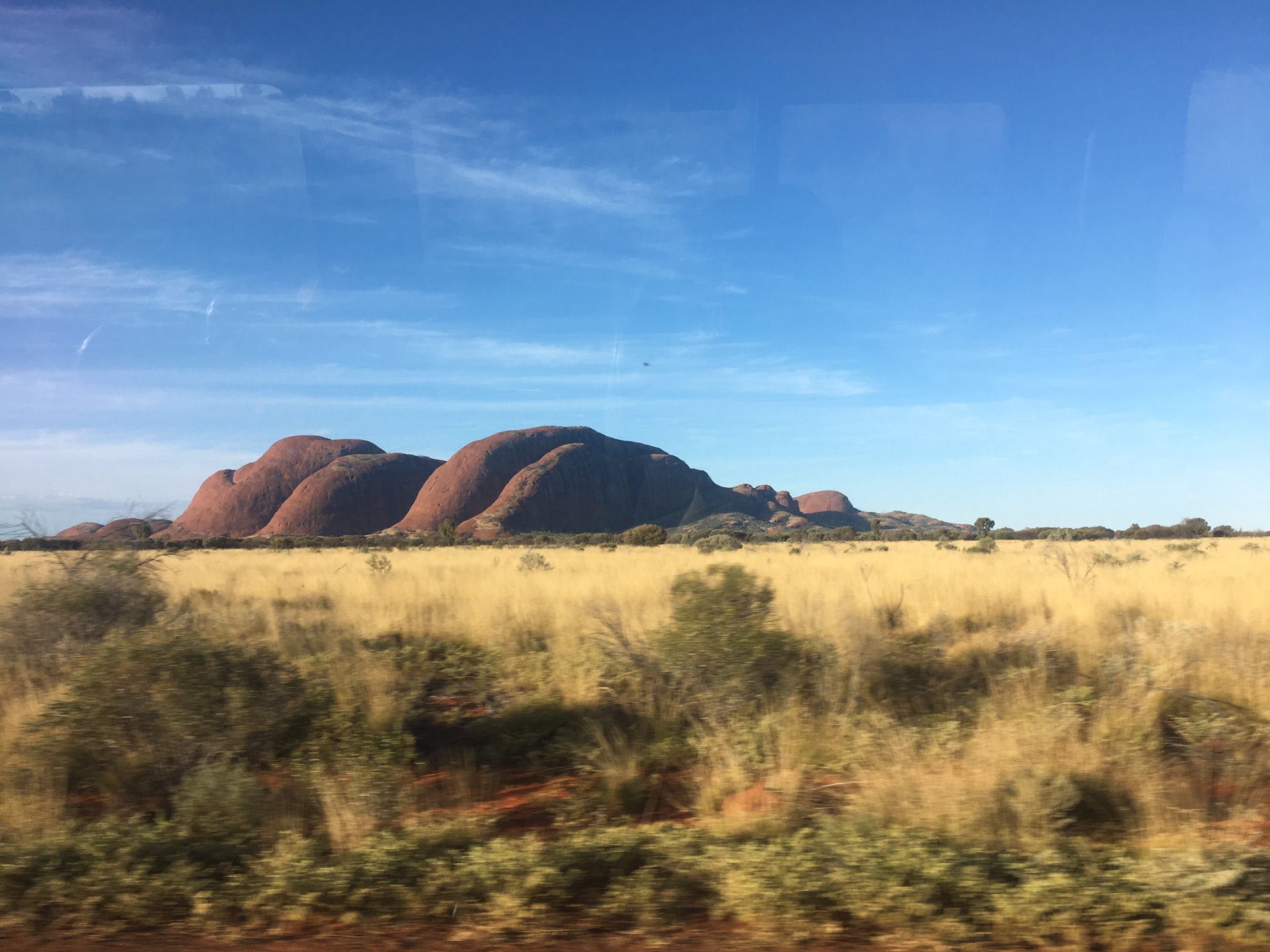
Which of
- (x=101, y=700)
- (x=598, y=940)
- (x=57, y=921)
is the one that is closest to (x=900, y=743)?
(x=598, y=940)

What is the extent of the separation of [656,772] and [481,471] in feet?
332

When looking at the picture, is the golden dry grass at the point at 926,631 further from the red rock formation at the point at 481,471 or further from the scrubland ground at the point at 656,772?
the red rock formation at the point at 481,471

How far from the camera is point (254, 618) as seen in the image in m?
11.8

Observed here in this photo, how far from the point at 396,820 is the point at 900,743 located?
369 centimetres

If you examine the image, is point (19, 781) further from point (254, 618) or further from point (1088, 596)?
point (1088, 596)

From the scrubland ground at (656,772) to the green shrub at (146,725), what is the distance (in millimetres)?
24

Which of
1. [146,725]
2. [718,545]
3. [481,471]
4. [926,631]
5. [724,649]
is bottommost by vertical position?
[146,725]

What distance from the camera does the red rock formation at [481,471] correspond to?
335ft

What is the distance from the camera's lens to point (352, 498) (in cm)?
10656

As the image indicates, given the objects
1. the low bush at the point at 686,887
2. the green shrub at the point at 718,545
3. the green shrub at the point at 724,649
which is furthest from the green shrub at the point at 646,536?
the low bush at the point at 686,887

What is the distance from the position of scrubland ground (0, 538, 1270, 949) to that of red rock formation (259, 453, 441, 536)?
99.5m

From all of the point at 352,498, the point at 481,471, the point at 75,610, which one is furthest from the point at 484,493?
the point at 75,610

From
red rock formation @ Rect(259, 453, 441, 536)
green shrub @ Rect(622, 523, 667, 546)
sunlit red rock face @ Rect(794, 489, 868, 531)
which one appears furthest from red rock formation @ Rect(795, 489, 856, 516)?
green shrub @ Rect(622, 523, 667, 546)

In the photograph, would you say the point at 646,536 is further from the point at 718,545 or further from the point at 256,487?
the point at 256,487
